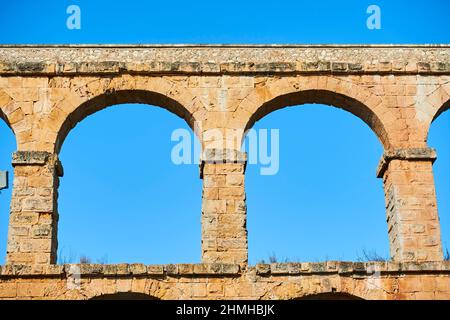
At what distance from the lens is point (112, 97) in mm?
14023

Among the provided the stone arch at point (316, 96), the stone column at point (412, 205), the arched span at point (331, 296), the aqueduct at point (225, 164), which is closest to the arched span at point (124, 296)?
the aqueduct at point (225, 164)

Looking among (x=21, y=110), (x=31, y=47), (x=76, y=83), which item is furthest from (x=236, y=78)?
(x=31, y=47)

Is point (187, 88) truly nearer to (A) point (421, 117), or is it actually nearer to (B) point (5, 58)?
(A) point (421, 117)

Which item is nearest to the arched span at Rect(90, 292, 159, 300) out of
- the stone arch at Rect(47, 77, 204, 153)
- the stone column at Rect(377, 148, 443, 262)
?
the stone arch at Rect(47, 77, 204, 153)

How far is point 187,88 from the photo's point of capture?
14.0 meters

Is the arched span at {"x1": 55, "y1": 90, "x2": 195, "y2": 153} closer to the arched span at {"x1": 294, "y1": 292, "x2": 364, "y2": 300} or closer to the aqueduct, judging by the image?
the aqueduct

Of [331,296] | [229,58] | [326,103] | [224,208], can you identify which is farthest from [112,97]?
[229,58]

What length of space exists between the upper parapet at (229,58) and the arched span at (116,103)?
380mm

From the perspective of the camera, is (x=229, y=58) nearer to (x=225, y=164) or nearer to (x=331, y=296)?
(x=225, y=164)

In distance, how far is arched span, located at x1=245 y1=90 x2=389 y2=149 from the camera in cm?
1391

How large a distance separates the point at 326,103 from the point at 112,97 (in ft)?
11.6
